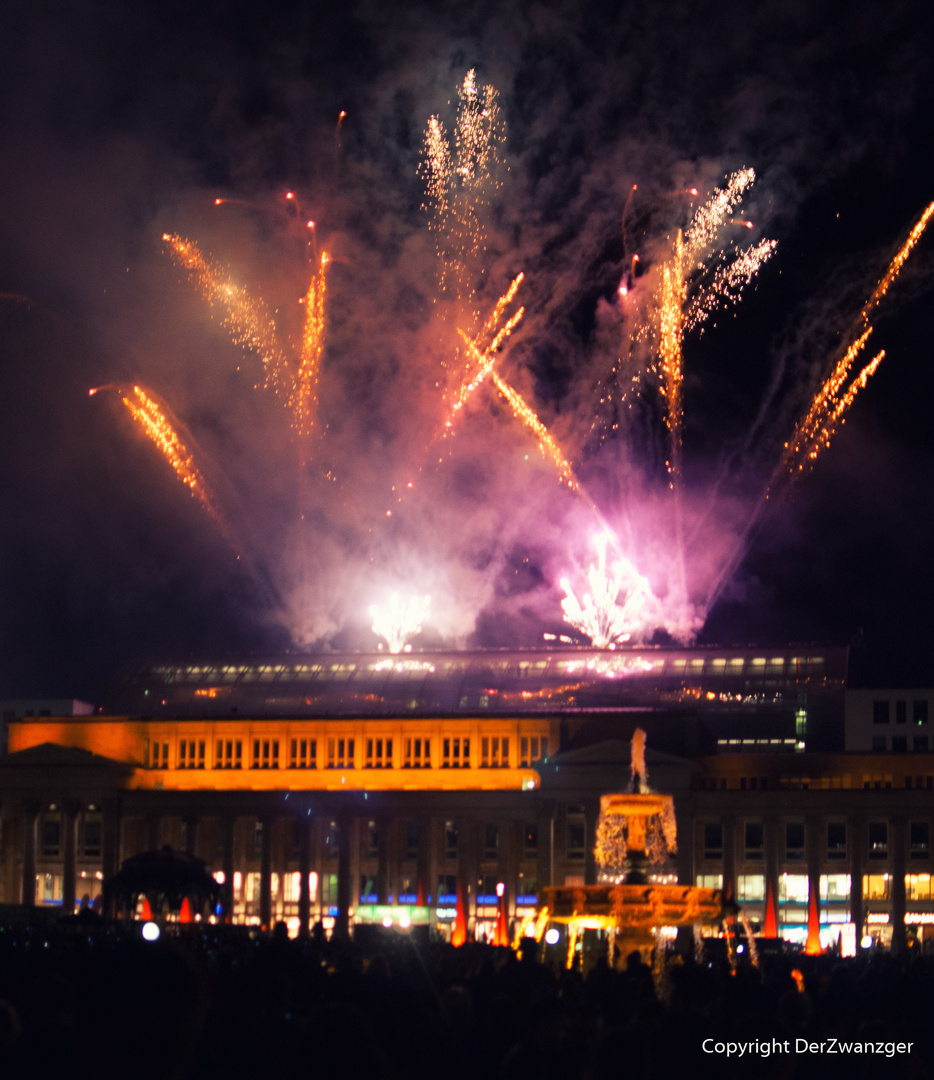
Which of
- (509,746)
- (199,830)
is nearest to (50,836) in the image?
(199,830)

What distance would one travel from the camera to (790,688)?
116500 mm

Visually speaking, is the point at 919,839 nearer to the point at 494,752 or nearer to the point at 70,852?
the point at 494,752

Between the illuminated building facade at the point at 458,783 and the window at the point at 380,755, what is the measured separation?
16 centimetres

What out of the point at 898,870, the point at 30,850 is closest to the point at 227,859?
the point at 30,850

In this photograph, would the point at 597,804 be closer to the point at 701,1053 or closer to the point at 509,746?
the point at 509,746

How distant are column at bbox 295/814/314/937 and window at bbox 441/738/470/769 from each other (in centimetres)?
1187

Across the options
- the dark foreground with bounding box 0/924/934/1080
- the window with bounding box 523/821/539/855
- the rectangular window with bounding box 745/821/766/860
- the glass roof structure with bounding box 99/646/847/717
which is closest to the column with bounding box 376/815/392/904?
the glass roof structure with bounding box 99/646/847/717

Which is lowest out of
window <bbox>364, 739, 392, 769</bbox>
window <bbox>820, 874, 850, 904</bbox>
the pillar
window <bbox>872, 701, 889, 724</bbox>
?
window <bbox>820, 874, 850, 904</bbox>

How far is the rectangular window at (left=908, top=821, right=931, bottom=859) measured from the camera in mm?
105000

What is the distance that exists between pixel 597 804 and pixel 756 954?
54.4 m

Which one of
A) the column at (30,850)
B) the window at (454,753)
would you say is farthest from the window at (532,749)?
the column at (30,850)

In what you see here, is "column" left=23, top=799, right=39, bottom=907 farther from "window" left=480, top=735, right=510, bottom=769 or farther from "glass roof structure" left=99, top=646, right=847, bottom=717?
"window" left=480, top=735, right=510, bottom=769

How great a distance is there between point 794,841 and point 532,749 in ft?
69.9

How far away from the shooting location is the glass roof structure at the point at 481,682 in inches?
4614
